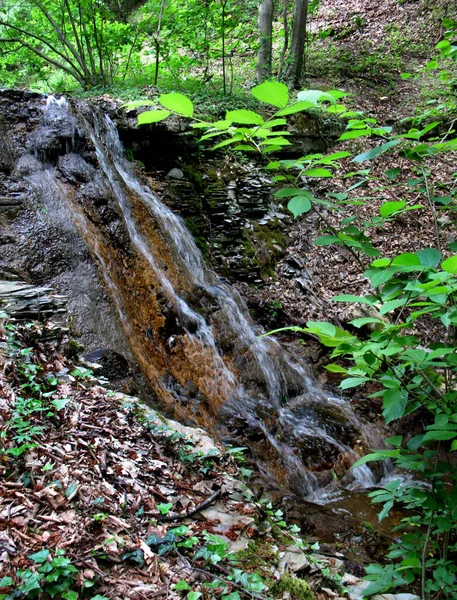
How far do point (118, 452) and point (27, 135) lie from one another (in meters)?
5.43

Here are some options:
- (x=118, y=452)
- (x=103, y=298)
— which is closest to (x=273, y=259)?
(x=103, y=298)

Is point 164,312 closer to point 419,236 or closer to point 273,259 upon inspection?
point 273,259

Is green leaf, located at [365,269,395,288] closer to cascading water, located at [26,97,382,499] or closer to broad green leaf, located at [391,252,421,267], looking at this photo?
broad green leaf, located at [391,252,421,267]

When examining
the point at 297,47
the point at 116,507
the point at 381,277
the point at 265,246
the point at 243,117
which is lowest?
the point at 116,507

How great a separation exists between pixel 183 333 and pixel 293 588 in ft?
13.4

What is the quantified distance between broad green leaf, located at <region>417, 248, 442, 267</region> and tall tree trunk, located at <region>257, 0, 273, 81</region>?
36.0ft

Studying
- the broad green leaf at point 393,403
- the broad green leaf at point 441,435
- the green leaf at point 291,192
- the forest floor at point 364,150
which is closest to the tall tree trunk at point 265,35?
the forest floor at point 364,150

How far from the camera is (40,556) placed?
1.77 m

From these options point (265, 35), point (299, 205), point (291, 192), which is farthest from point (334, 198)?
point (265, 35)

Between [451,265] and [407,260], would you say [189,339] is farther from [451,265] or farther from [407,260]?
[451,265]

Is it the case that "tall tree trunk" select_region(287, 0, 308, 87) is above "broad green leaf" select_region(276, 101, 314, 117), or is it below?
above

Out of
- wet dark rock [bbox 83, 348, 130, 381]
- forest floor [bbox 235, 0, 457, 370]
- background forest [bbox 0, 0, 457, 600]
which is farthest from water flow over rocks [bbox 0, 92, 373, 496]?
forest floor [bbox 235, 0, 457, 370]

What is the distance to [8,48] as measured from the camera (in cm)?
1116

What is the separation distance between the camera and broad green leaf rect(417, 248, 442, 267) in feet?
4.42
